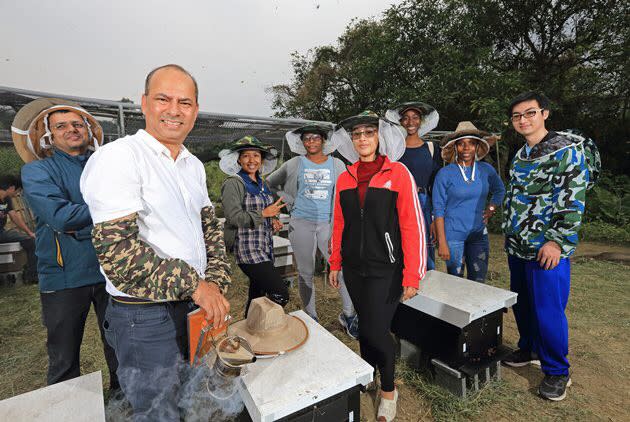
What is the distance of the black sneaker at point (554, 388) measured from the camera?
2.81m

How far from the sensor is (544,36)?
38.1ft

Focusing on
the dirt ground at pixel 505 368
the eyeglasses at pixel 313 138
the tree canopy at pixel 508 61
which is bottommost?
the dirt ground at pixel 505 368

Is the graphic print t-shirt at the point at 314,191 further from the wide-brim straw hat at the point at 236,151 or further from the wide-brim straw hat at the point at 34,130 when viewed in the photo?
the wide-brim straw hat at the point at 34,130

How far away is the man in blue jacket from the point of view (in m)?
2.11

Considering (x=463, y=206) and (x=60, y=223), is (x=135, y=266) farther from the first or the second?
(x=463, y=206)

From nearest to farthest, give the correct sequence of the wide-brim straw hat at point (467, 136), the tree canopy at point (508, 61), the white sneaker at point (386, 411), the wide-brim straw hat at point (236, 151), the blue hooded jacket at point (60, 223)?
the blue hooded jacket at point (60, 223) → the white sneaker at point (386, 411) → the wide-brim straw hat at point (236, 151) → the wide-brim straw hat at point (467, 136) → the tree canopy at point (508, 61)

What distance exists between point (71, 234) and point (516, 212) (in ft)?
11.7

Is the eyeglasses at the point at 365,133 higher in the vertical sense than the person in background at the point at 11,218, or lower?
higher

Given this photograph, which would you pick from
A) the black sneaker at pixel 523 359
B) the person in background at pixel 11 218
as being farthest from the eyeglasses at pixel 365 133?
the person in background at pixel 11 218

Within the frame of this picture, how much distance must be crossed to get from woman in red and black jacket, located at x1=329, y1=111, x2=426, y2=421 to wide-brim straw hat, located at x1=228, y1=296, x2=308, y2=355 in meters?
0.65

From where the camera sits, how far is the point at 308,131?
12.5 ft

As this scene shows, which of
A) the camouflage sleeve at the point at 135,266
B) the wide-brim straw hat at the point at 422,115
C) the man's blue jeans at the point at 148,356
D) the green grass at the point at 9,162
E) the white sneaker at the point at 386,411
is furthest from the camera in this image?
the green grass at the point at 9,162

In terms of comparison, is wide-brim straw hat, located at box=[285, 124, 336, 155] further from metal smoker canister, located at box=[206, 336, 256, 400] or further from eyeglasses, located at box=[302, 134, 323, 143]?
metal smoker canister, located at box=[206, 336, 256, 400]

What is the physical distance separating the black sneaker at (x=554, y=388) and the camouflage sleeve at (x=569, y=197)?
1135 mm
